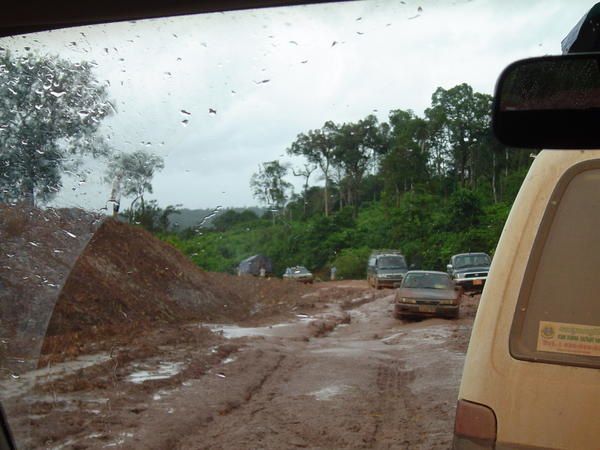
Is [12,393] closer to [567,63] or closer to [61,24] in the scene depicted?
[61,24]

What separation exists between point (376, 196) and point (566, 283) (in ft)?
17.2

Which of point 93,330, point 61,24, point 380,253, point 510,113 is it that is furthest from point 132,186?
point 380,253

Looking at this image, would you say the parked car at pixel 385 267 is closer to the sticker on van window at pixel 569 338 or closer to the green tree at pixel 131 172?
the green tree at pixel 131 172

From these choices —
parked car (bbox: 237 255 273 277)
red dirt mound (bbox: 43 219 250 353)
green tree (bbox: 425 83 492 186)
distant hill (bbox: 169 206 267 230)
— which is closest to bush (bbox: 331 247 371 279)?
parked car (bbox: 237 255 273 277)

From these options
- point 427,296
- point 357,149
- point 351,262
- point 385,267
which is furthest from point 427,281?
point 357,149

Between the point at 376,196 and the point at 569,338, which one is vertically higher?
the point at 376,196

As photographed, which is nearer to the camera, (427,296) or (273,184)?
(273,184)

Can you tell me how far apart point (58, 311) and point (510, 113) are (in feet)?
17.9

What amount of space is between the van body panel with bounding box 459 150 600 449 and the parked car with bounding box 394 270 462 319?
6.74m

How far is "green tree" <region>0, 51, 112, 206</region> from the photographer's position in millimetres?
5094

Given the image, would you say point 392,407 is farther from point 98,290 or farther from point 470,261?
point 98,290

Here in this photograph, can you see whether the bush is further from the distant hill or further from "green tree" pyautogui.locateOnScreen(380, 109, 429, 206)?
the distant hill

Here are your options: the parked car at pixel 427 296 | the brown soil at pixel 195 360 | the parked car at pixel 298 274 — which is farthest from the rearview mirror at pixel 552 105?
the parked car at pixel 427 296

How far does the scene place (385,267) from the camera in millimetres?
10391
